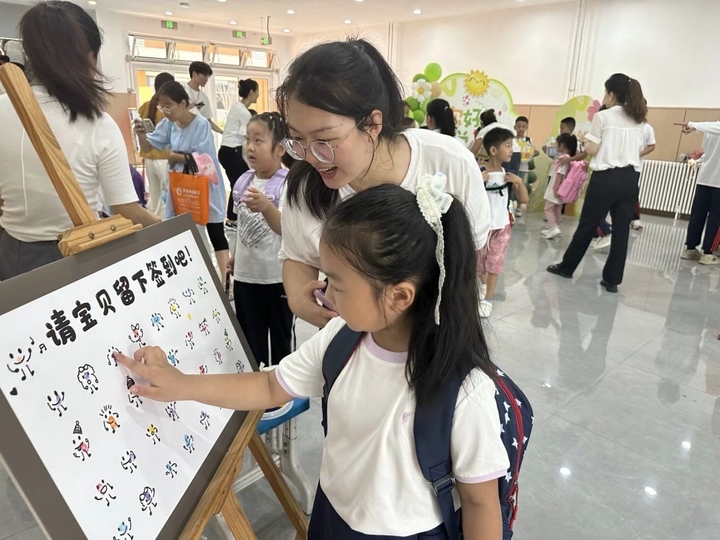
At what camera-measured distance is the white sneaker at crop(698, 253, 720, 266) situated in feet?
15.4

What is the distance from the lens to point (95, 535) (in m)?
0.70

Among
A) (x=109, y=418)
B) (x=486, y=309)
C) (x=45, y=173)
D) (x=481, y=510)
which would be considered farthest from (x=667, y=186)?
(x=109, y=418)

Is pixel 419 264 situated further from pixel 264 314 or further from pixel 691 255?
pixel 691 255

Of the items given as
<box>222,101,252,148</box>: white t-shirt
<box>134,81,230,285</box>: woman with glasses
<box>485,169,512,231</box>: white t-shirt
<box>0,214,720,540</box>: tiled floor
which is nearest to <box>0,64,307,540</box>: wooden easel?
<box>0,214,720,540</box>: tiled floor

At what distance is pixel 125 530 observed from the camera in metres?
0.75

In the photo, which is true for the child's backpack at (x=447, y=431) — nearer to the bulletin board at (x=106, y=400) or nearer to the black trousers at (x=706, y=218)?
the bulletin board at (x=106, y=400)

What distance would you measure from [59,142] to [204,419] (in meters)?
0.87

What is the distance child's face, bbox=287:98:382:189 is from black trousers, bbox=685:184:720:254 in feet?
15.1

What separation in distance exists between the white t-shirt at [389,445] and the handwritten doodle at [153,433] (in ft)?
1.00

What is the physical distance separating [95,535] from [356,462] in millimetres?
414

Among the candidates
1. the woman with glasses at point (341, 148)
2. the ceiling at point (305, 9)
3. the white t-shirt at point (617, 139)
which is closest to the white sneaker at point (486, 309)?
the white t-shirt at point (617, 139)

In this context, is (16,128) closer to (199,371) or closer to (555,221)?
(199,371)

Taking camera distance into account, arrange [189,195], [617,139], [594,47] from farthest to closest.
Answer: [594,47], [617,139], [189,195]

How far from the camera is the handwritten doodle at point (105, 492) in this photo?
72 centimetres
